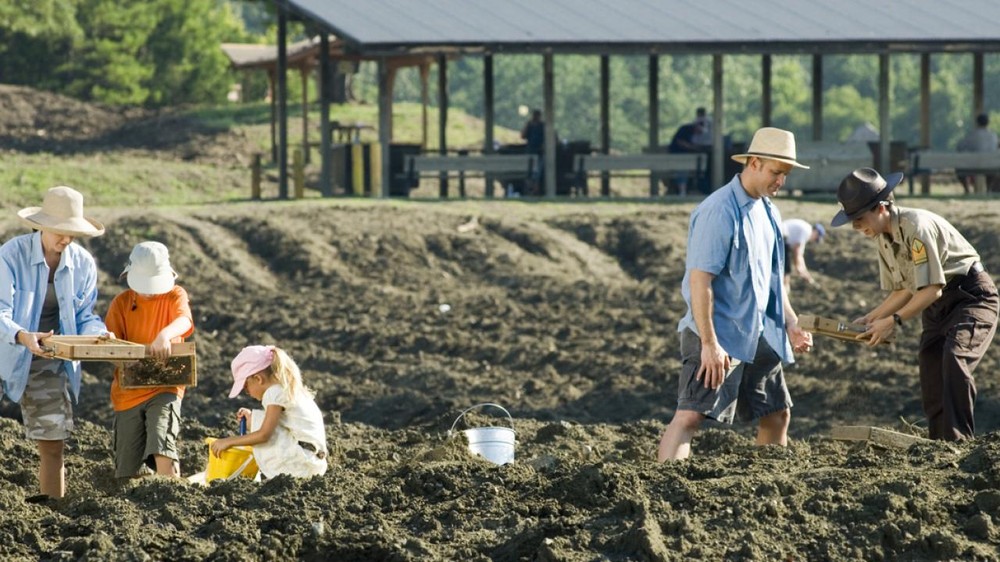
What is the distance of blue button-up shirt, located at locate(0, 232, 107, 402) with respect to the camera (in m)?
8.27

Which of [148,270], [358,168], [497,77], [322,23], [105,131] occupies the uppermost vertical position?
[497,77]

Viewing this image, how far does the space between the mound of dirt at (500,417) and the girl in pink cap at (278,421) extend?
0.23 m

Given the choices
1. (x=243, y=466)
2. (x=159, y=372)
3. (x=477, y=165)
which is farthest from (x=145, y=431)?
Answer: (x=477, y=165)

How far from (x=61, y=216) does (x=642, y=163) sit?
1608 centimetres

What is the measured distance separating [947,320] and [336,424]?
442cm

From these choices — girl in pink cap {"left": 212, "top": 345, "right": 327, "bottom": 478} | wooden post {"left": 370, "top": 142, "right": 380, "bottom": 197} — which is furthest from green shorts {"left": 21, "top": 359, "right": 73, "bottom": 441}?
wooden post {"left": 370, "top": 142, "right": 380, "bottom": 197}

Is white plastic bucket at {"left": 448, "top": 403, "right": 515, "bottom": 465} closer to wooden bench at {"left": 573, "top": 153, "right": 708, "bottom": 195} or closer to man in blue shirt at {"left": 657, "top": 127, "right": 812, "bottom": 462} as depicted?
man in blue shirt at {"left": 657, "top": 127, "right": 812, "bottom": 462}

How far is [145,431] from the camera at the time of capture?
8461 millimetres

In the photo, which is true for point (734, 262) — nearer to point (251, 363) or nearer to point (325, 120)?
point (251, 363)

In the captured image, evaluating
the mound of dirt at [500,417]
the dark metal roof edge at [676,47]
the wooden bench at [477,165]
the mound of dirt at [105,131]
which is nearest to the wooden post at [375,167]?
the wooden bench at [477,165]

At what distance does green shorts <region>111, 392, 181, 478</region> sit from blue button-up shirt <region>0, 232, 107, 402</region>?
0.40 m

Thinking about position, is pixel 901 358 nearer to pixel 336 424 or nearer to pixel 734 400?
pixel 336 424

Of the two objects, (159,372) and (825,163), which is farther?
(825,163)

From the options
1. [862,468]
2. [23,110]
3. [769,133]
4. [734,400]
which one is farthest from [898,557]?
[23,110]
